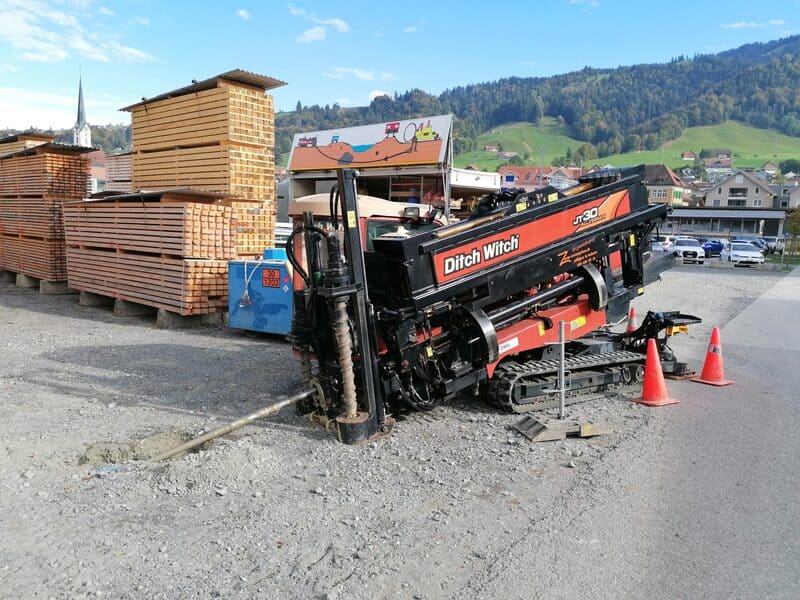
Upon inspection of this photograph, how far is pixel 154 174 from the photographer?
537 inches

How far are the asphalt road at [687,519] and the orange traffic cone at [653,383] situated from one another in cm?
28

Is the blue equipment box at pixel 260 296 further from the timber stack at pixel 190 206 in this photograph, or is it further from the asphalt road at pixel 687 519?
the asphalt road at pixel 687 519

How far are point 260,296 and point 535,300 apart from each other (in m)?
5.33

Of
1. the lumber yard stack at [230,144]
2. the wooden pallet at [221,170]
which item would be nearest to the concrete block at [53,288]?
the wooden pallet at [221,170]

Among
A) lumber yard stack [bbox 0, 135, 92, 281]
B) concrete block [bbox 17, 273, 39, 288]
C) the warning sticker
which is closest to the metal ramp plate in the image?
the warning sticker

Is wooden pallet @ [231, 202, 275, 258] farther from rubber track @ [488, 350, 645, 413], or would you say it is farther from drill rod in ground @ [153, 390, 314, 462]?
rubber track @ [488, 350, 645, 413]

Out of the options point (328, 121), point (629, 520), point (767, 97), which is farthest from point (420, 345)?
point (767, 97)

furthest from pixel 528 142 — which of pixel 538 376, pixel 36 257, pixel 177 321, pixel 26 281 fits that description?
pixel 538 376

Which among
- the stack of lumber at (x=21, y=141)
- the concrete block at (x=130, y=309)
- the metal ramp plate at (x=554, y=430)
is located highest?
the stack of lumber at (x=21, y=141)

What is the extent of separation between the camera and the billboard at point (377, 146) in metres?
19.2

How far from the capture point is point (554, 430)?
542 centimetres

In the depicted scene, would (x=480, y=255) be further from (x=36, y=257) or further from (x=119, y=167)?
(x=119, y=167)

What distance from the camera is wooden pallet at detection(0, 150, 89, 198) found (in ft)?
50.4

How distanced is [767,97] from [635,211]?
745ft
